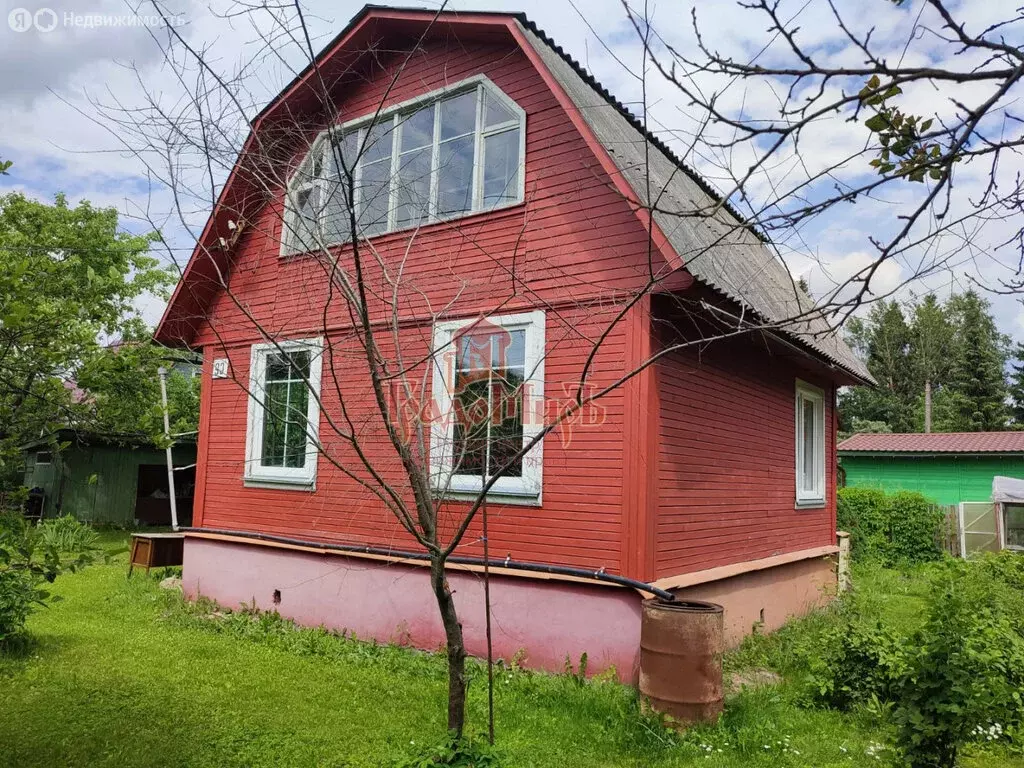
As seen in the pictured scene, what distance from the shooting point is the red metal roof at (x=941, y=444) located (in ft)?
72.6

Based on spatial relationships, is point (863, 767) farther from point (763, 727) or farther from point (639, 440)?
point (639, 440)

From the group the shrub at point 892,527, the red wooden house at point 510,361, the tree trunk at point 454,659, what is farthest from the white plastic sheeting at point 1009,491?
the tree trunk at point 454,659

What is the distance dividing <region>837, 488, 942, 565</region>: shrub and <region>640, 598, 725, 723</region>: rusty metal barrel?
42.5 ft

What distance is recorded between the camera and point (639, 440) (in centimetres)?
660

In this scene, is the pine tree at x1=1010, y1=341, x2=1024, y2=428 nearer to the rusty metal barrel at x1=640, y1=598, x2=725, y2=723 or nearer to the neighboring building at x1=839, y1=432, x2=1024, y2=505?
the neighboring building at x1=839, y1=432, x2=1024, y2=505

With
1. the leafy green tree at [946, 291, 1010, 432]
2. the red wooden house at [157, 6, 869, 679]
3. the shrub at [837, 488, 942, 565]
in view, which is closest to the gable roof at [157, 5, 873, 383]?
the red wooden house at [157, 6, 869, 679]

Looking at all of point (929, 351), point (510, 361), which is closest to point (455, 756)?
point (510, 361)

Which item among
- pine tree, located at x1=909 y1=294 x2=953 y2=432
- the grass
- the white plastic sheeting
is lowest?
the grass

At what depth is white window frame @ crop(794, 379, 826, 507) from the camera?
431 inches

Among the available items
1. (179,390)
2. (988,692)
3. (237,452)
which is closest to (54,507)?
(179,390)

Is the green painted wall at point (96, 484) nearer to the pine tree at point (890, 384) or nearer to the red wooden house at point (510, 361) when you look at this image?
the red wooden house at point (510, 361)

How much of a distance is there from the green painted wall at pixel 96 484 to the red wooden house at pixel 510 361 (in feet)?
43.6

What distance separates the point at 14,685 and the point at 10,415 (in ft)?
12.1

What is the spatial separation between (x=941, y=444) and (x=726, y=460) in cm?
1891
